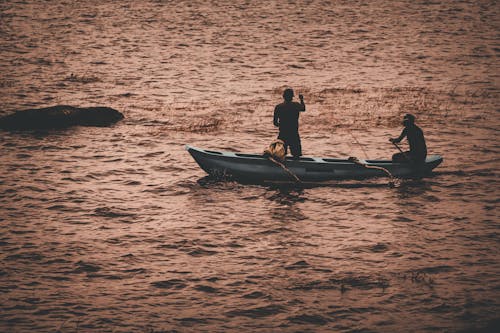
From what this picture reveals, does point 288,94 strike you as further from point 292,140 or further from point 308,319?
point 308,319

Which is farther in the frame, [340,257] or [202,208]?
[202,208]

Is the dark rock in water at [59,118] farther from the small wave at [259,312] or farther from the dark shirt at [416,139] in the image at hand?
the small wave at [259,312]

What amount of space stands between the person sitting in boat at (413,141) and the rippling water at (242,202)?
23.9 inches

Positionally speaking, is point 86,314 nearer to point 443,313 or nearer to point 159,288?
point 159,288

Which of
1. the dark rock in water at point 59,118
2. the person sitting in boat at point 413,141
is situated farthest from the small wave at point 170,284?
the dark rock in water at point 59,118

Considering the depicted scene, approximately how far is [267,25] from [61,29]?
1050 cm

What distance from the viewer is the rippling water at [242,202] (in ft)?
39.6

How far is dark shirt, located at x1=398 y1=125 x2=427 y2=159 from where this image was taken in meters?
17.5

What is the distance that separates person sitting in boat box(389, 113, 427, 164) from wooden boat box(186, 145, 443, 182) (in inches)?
6.3

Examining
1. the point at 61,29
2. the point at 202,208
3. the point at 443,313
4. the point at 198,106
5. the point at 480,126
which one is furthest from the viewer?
the point at 61,29

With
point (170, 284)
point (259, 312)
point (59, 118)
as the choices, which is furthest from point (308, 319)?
point (59, 118)

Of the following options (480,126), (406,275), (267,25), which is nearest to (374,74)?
(480,126)

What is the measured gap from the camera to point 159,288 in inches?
499

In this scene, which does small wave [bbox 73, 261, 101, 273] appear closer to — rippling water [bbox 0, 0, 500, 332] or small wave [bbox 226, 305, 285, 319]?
rippling water [bbox 0, 0, 500, 332]
